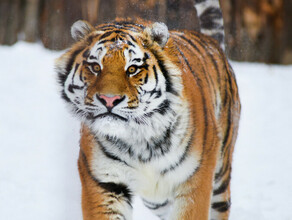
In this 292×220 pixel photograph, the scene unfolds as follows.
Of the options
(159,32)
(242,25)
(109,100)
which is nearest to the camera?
(109,100)

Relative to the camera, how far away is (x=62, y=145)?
141 inches

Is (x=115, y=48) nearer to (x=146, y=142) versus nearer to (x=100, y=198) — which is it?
(x=146, y=142)

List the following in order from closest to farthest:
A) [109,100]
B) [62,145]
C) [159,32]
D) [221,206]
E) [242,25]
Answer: [109,100] < [159,32] < [221,206] < [62,145] < [242,25]

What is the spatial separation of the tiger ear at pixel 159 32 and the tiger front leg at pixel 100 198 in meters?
0.47

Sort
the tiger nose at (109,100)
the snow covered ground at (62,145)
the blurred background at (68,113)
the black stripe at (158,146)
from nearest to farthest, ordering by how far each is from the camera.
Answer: the tiger nose at (109,100) → the black stripe at (158,146) → the blurred background at (68,113) → the snow covered ground at (62,145)

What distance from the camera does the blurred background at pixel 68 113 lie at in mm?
2611

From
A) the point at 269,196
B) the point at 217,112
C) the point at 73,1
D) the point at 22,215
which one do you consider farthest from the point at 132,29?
the point at 269,196

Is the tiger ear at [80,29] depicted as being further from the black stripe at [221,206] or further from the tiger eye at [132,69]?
the black stripe at [221,206]

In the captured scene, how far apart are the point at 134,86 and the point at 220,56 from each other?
0.92m

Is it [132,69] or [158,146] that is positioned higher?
[132,69]

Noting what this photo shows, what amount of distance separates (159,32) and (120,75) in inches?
8.7

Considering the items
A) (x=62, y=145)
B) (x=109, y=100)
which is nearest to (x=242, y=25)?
(x=62, y=145)

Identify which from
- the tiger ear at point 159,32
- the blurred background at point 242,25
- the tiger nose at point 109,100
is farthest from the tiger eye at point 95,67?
the blurred background at point 242,25

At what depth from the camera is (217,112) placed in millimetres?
2293
